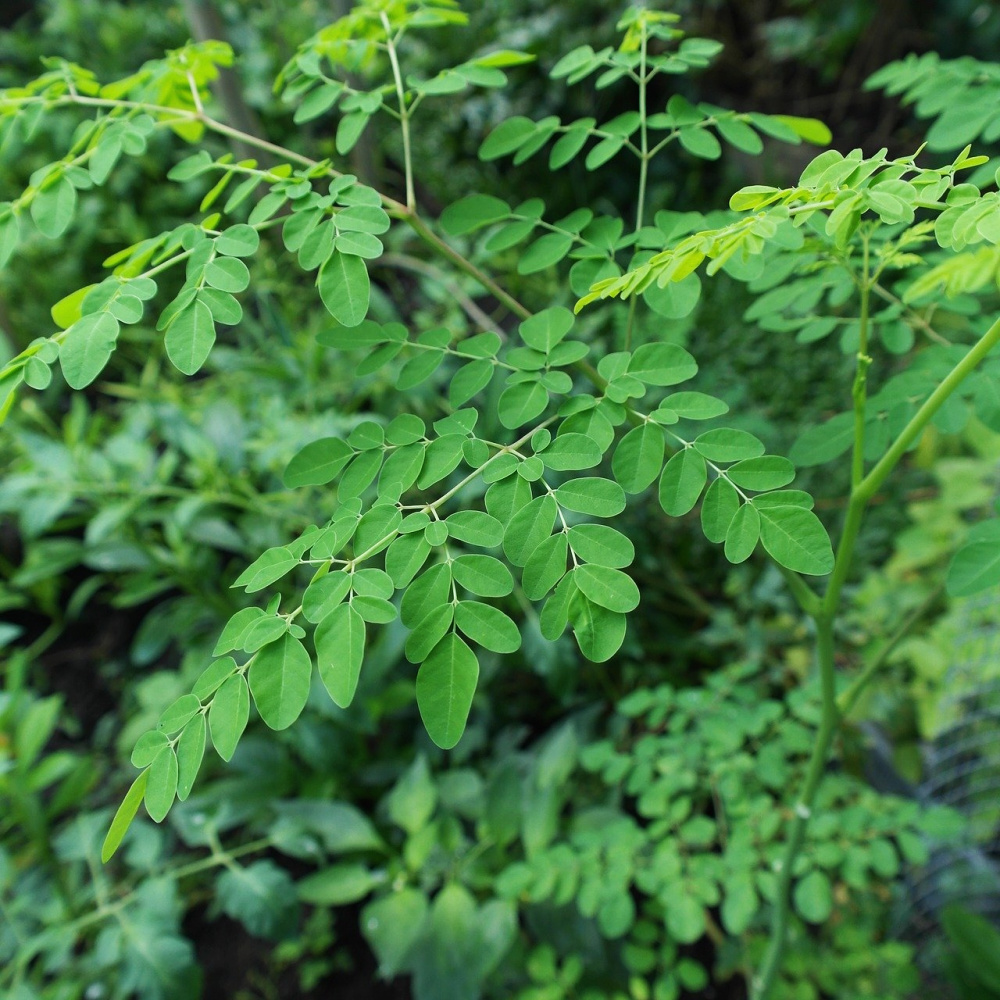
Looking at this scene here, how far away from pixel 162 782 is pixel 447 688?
0.74 ft

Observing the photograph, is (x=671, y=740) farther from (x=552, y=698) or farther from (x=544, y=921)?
(x=552, y=698)

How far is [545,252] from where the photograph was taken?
0.88 m

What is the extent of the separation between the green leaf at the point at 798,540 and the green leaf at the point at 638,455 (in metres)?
0.10

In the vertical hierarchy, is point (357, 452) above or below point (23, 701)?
above

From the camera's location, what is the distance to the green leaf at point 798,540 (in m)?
0.64

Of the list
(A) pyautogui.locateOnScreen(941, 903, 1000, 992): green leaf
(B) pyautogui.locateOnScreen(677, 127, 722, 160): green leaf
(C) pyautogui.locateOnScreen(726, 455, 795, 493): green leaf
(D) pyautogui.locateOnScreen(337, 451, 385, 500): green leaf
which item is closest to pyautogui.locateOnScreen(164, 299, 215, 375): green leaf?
(D) pyautogui.locateOnScreen(337, 451, 385, 500): green leaf

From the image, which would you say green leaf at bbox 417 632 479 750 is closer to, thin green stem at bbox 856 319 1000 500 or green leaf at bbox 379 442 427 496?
green leaf at bbox 379 442 427 496

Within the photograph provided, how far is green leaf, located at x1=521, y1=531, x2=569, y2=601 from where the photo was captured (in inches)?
24.7

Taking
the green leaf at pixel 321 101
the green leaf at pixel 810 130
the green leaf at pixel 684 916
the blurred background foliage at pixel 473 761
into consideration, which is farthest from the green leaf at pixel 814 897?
the green leaf at pixel 321 101

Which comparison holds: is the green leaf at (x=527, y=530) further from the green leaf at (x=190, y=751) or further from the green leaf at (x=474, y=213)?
the green leaf at (x=474, y=213)

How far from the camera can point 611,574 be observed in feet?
2.04

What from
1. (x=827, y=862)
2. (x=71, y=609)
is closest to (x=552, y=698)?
(x=827, y=862)

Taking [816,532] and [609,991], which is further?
[609,991]

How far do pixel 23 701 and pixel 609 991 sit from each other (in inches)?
54.9
